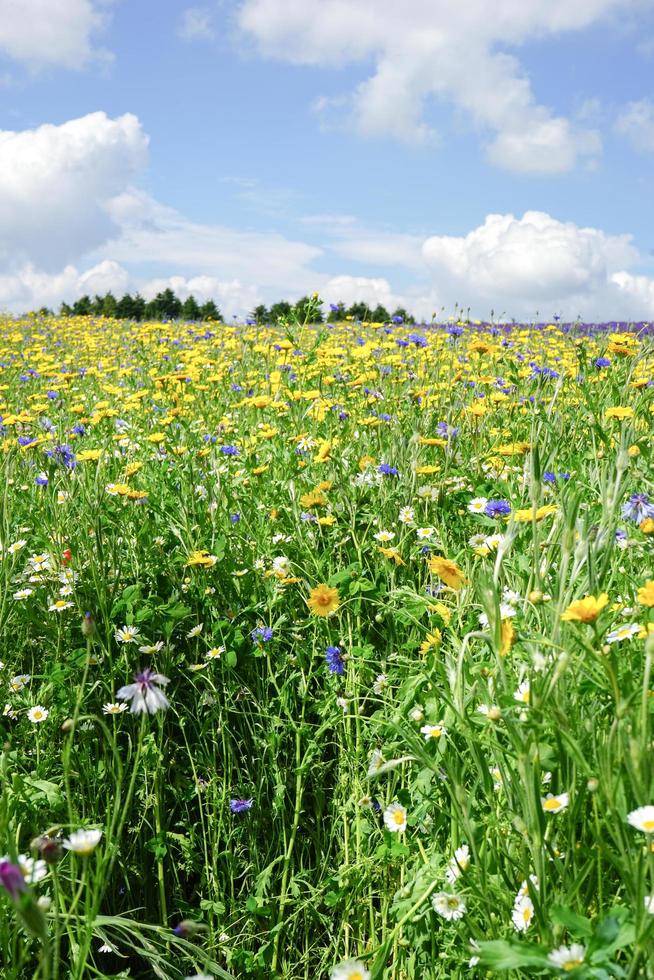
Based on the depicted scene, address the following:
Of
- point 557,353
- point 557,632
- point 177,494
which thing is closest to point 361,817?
point 557,632

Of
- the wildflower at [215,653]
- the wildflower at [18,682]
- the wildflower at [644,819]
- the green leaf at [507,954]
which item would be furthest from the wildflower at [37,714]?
the wildflower at [644,819]

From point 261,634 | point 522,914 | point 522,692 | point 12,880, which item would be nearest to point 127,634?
point 261,634

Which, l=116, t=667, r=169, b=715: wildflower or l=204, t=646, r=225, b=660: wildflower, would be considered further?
l=204, t=646, r=225, b=660: wildflower

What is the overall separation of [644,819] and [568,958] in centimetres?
20

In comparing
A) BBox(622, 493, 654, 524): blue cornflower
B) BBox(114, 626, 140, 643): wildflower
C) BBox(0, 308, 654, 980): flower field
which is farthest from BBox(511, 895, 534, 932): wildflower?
BBox(114, 626, 140, 643): wildflower

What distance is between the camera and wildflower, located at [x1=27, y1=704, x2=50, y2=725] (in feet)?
6.56

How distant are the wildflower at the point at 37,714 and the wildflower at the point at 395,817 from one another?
0.88 meters

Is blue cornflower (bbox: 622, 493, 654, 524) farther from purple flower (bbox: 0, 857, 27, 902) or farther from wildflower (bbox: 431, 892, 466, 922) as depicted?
purple flower (bbox: 0, 857, 27, 902)

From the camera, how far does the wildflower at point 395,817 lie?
5.55 ft

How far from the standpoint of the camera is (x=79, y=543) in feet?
8.04

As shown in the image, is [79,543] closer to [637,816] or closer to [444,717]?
[444,717]

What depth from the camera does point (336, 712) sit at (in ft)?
6.86

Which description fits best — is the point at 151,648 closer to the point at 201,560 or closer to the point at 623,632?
the point at 201,560

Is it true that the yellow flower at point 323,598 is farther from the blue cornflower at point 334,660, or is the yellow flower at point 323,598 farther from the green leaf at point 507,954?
the green leaf at point 507,954
